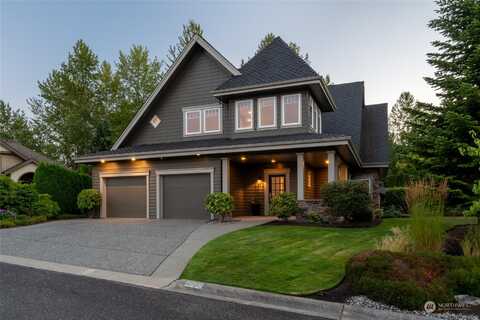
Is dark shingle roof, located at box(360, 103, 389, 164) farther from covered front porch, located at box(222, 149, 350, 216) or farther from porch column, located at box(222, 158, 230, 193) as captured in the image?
porch column, located at box(222, 158, 230, 193)

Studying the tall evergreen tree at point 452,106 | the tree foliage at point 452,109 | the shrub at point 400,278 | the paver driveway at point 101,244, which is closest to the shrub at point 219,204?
the paver driveway at point 101,244

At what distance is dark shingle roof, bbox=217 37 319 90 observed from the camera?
14102 millimetres

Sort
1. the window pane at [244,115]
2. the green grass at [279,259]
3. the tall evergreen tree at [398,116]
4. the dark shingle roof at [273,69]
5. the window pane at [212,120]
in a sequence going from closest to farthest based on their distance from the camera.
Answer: the green grass at [279,259] → the dark shingle roof at [273,69] → the window pane at [244,115] → the window pane at [212,120] → the tall evergreen tree at [398,116]

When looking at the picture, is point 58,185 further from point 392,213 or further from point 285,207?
point 392,213

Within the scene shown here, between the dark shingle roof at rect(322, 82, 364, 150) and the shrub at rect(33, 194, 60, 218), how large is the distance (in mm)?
14576

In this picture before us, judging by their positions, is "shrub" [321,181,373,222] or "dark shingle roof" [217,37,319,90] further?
"dark shingle roof" [217,37,319,90]

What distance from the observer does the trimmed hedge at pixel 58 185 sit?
17.7 metres

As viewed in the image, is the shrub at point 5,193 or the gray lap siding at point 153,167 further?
the shrub at point 5,193

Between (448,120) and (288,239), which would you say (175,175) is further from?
(448,120)

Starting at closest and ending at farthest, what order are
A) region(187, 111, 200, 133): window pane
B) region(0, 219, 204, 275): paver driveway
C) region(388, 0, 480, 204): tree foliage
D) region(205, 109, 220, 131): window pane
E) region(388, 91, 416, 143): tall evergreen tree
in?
region(0, 219, 204, 275): paver driveway, region(388, 0, 480, 204): tree foliage, region(205, 109, 220, 131): window pane, region(187, 111, 200, 133): window pane, region(388, 91, 416, 143): tall evergreen tree

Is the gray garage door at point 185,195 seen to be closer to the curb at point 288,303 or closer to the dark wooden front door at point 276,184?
the dark wooden front door at point 276,184

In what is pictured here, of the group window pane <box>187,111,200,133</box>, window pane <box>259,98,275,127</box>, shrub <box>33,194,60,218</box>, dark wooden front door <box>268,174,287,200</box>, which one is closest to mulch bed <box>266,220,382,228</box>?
dark wooden front door <box>268,174,287,200</box>

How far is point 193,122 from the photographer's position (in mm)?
16469

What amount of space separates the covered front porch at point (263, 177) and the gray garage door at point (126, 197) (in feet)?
14.9
